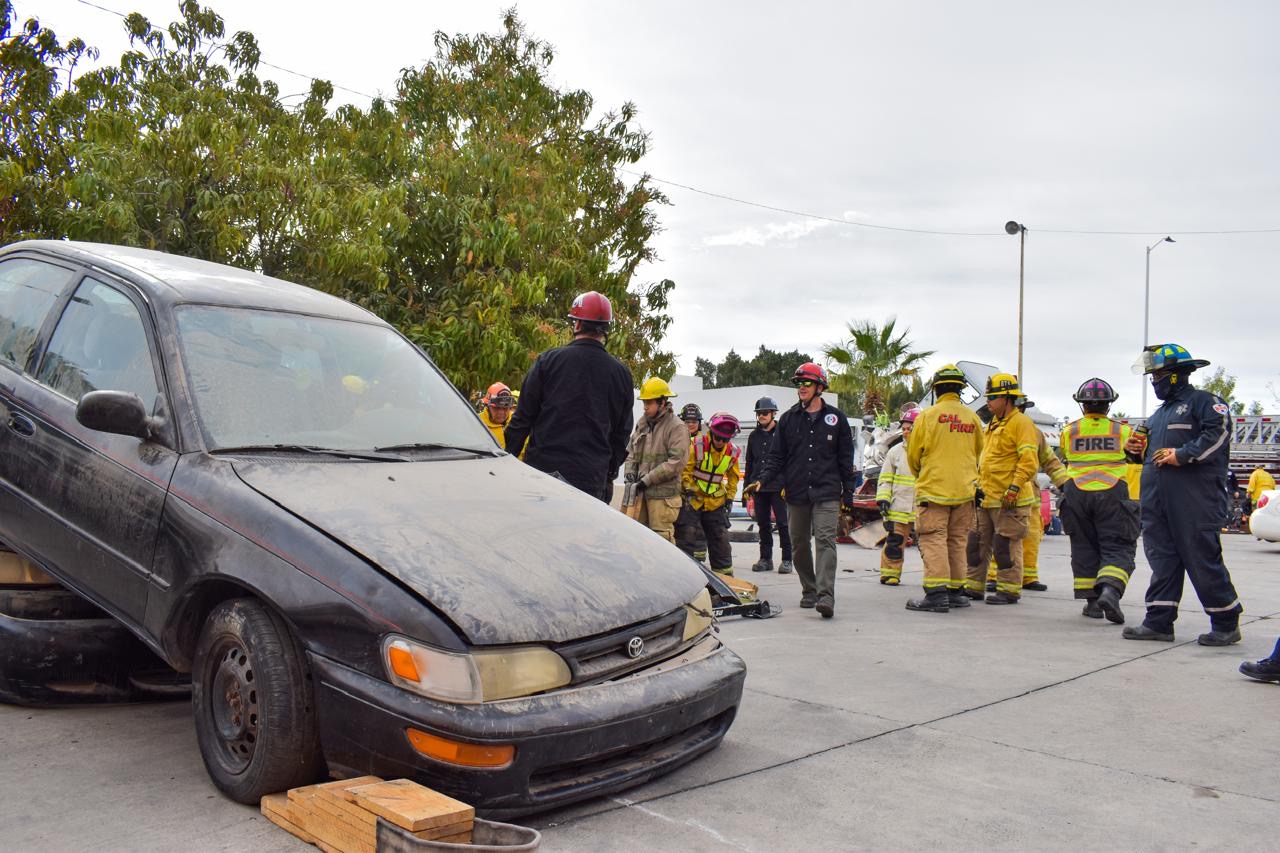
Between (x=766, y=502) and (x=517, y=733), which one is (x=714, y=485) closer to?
(x=766, y=502)

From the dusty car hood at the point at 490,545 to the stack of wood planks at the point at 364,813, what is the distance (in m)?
0.47

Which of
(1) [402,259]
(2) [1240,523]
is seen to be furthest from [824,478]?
(2) [1240,523]

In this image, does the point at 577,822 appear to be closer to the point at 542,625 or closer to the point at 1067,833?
the point at 542,625

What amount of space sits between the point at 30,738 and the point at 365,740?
175cm

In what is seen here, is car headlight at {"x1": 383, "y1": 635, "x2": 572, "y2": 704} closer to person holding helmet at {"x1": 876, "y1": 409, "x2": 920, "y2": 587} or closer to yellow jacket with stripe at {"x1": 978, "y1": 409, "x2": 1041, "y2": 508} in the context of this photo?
yellow jacket with stripe at {"x1": 978, "y1": 409, "x2": 1041, "y2": 508}

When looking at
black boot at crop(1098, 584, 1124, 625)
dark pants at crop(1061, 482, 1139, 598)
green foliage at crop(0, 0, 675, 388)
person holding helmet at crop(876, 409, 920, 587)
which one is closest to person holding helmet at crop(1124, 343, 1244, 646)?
black boot at crop(1098, 584, 1124, 625)

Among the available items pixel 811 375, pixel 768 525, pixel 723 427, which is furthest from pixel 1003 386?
pixel 768 525

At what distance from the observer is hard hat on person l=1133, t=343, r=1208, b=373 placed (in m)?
6.79

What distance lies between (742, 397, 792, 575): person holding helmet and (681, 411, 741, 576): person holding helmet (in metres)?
1.06

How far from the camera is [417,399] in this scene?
4562 millimetres

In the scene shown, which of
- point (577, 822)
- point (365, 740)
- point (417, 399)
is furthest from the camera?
point (417, 399)

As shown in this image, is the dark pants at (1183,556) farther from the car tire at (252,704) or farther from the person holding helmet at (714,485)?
the car tire at (252,704)

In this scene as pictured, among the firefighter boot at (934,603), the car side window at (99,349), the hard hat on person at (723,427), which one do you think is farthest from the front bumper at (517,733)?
the hard hat on person at (723,427)

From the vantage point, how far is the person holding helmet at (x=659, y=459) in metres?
9.00
